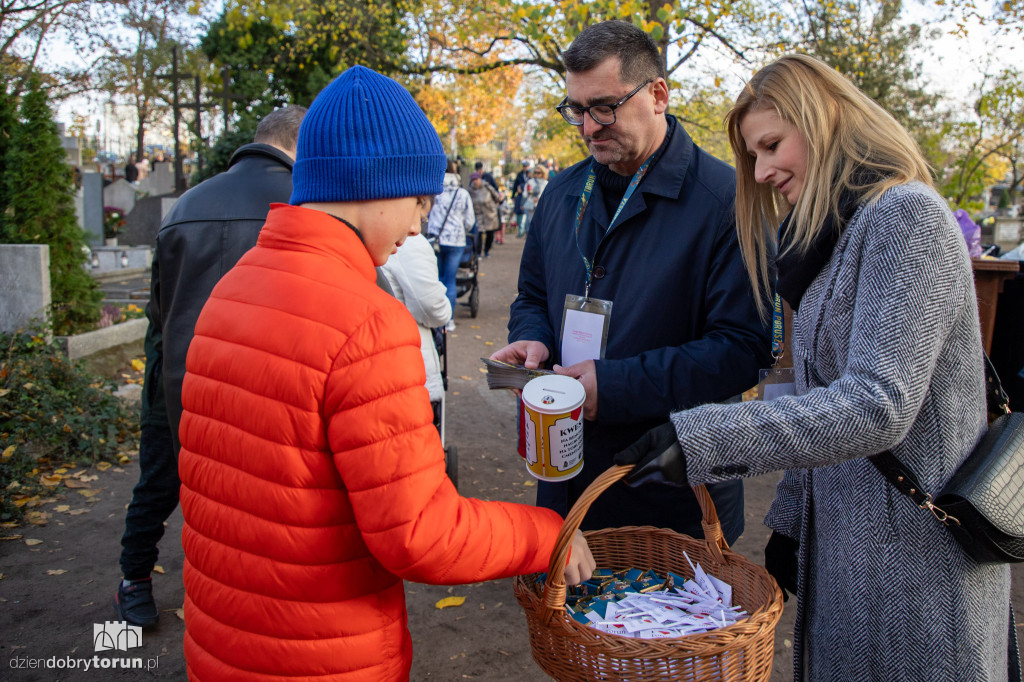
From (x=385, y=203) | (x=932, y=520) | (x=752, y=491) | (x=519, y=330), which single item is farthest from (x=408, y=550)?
(x=752, y=491)

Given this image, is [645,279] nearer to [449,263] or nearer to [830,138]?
[830,138]

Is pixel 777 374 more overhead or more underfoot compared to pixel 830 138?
more underfoot

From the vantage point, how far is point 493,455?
19.5 feet

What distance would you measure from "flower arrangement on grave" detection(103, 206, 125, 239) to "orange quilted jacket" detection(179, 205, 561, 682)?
56.2 ft

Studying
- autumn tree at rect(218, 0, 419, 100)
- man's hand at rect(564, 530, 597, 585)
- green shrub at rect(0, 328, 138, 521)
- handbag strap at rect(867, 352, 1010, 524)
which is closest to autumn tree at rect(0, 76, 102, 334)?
green shrub at rect(0, 328, 138, 521)

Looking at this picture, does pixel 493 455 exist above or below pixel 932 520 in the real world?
below

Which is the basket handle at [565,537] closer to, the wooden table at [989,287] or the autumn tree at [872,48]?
the wooden table at [989,287]

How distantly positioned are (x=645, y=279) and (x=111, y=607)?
3.16m

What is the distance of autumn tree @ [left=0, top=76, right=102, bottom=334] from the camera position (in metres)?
6.89

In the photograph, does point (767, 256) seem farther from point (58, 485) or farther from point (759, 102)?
point (58, 485)

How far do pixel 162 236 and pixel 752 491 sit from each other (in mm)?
4252

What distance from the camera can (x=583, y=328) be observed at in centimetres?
236

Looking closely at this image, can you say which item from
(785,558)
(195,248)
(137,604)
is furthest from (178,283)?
(785,558)

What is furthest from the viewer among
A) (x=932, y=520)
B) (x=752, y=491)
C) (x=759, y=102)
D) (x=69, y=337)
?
(x=69, y=337)
